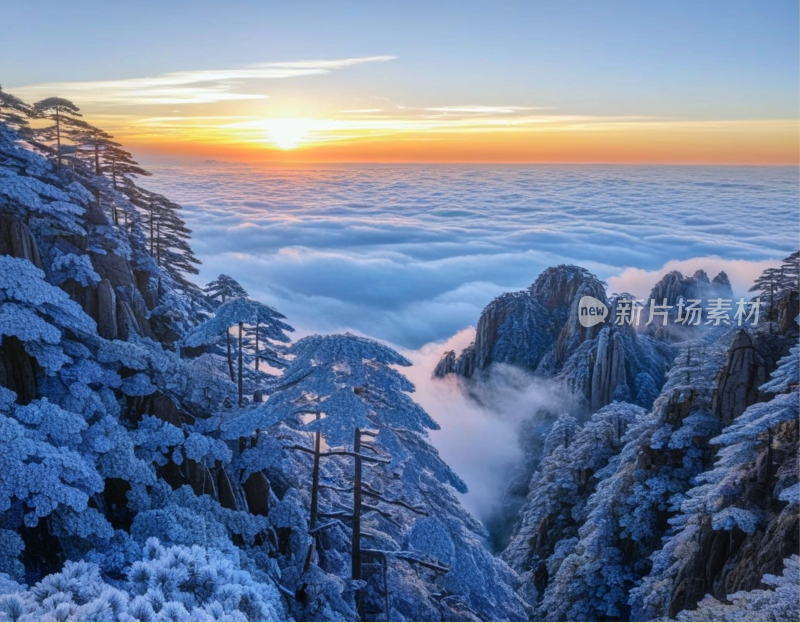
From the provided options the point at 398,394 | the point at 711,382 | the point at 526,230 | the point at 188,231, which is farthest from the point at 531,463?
the point at 398,394

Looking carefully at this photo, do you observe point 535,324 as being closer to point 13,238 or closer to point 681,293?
point 681,293

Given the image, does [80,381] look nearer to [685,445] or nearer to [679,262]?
[685,445]

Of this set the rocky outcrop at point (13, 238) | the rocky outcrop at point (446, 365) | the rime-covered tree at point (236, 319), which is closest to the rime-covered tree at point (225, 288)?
the rime-covered tree at point (236, 319)

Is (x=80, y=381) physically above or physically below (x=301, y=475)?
above

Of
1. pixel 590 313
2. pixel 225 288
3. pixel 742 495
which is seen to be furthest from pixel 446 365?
pixel 742 495

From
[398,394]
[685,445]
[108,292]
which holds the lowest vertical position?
[685,445]

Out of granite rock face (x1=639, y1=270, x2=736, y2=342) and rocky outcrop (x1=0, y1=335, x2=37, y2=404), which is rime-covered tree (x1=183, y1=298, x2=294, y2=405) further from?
granite rock face (x1=639, y1=270, x2=736, y2=342)

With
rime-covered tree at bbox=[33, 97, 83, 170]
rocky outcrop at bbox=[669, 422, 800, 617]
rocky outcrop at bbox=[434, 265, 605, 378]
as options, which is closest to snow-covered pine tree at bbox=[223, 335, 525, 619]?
rocky outcrop at bbox=[669, 422, 800, 617]
